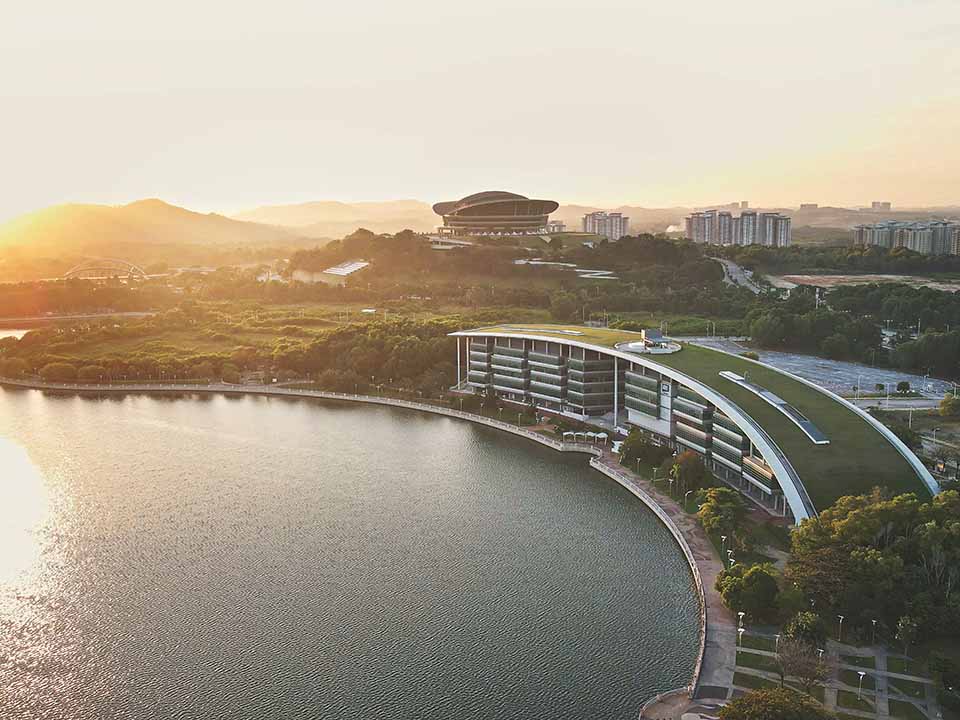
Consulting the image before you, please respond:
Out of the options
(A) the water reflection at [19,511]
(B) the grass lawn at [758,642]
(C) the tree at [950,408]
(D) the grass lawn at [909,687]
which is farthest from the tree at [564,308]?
(D) the grass lawn at [909,687]

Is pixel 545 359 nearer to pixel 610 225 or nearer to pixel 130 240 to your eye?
pixel 610 225

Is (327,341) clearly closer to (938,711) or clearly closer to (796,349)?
(796,349)

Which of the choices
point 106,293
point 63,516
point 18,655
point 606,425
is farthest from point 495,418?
point 106,293

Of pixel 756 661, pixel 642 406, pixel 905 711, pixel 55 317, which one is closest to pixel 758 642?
pixel 756 661

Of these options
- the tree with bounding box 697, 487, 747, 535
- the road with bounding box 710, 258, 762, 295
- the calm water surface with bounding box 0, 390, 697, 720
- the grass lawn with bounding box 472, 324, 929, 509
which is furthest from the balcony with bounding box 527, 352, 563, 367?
the road with bounding box 710, 258, 762, 295

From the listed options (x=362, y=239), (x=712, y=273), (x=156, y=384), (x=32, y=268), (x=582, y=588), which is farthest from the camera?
(x=32, y=268)

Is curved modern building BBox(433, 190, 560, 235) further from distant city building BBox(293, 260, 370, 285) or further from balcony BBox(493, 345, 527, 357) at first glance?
balcony BBox(493, 345, 527, 357)
